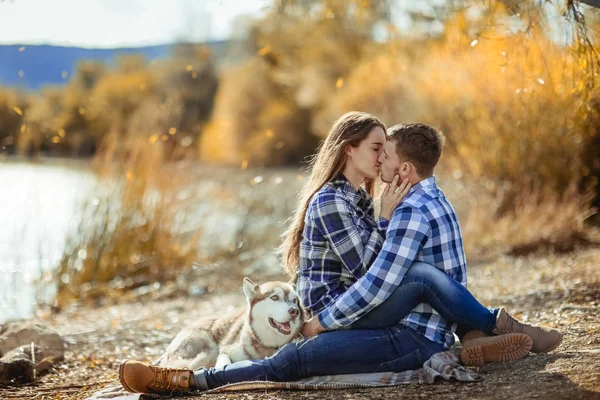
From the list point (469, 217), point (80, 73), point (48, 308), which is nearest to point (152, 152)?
point (48, 308)

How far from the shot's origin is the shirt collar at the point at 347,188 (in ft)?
13.9

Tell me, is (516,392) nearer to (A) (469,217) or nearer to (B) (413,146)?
(B) (413,146)

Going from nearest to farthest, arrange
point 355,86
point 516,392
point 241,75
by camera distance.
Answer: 1. point 516,392
2. point 355,86
3. point 241,75

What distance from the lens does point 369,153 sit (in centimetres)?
421

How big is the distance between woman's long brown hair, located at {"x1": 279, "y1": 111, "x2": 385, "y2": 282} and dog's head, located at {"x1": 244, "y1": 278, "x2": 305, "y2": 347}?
0.34 m

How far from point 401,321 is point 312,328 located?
487 millimetres

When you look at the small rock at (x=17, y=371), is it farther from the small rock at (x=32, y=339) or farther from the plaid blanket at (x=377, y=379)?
the plaid blanket at (x=377, y=379)

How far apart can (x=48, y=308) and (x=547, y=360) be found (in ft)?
20.3

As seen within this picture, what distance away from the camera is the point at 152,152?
9.36 m

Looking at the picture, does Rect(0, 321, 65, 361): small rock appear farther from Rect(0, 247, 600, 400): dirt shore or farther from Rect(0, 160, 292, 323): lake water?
Rect(0, 160, 292, 323): lake water

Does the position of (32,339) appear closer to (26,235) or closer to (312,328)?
(312,328)

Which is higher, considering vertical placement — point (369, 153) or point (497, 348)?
point (369, 153)

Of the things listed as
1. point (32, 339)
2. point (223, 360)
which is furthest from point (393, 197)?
point (32, 339)

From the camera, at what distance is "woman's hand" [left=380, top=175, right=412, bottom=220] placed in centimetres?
408
